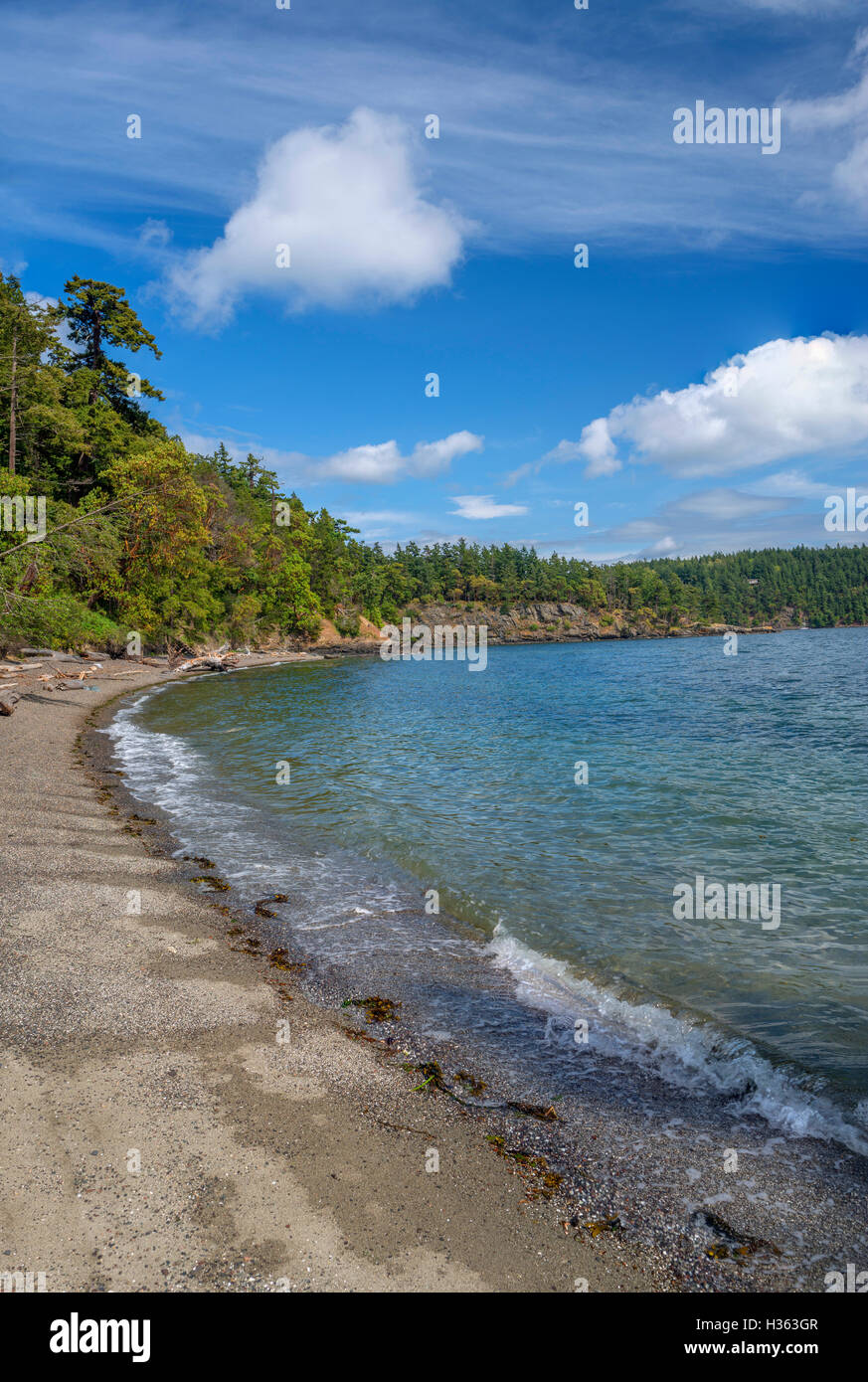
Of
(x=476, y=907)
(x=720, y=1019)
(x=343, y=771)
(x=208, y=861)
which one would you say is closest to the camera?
(x=720, y=1019)

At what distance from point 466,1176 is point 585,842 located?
389 inches

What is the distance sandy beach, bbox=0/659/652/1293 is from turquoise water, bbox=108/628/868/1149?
2.65m

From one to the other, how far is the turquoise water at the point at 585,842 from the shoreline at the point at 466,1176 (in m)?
1.92

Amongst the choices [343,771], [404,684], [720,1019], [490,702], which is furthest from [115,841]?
[404,684]

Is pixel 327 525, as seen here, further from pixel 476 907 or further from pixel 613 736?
pixel 476 907

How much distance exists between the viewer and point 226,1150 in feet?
16.8

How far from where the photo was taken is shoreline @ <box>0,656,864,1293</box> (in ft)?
14.1

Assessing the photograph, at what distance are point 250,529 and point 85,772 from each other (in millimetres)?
76999

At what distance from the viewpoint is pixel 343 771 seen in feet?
72.8

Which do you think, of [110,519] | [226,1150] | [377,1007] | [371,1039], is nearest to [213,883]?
[377,1007]

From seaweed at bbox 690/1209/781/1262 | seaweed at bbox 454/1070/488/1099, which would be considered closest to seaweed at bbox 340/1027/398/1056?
seaweed at bbox 454/1070/488/1099

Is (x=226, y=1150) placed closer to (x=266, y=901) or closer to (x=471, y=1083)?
(x=471, y=1083)

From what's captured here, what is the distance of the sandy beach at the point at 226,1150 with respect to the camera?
13.7 ft

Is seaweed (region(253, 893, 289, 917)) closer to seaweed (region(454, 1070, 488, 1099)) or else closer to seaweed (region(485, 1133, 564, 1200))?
seaweed (region(454, 1070, 488, 1099))
